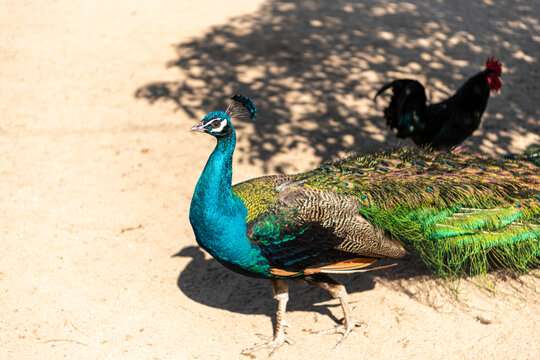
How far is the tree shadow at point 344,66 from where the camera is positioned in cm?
821

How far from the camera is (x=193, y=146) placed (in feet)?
25.9

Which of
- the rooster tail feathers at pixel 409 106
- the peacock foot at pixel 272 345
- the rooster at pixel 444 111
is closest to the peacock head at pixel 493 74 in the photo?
the rooster at pixel 444 111

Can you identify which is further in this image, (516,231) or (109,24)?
(109,24)

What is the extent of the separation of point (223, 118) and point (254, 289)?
2339mm

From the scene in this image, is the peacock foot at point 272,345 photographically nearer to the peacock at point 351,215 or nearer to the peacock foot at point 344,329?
the peacock at point 351,215

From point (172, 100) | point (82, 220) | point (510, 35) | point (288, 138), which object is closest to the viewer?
point (82, 220)

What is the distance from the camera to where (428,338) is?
16.3ft

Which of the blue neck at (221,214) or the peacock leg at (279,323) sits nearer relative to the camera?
the blue neck at (221,214)

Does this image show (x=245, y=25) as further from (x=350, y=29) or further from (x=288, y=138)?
(x=288, y=138)

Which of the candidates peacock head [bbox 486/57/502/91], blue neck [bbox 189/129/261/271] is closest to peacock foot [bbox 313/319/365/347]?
blue neck [bbox 189/129/261/271]

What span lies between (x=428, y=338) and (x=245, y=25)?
27.1ft

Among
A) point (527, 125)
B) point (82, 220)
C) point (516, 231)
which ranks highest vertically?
point (516, 231)

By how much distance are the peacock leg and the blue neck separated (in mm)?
668

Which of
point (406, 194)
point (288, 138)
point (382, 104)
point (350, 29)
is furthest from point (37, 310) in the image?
point (350, 29)
